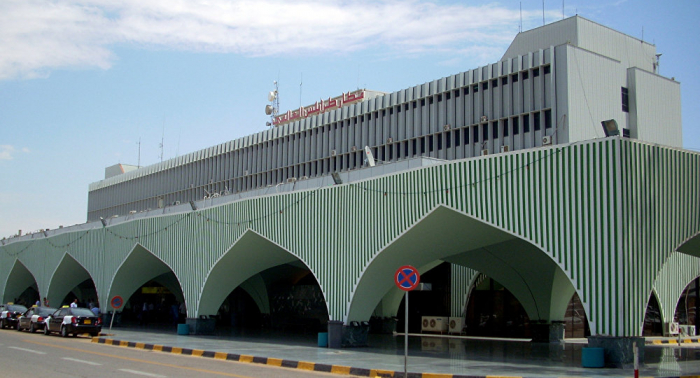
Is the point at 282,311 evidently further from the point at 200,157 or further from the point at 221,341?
the point at 200,157

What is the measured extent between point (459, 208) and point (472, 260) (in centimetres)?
856

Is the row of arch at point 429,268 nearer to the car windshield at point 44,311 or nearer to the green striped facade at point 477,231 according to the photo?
the green striped facade at point 477,231

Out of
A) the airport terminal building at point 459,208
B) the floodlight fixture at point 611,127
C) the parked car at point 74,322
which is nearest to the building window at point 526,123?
the airport terminal building at point 459,208

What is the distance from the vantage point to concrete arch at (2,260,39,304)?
160 feet

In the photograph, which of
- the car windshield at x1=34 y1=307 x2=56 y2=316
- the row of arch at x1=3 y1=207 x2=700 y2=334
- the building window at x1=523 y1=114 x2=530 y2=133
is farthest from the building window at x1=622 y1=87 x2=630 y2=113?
the car windshield at x1=34 y1=307 x2=56 y2=316

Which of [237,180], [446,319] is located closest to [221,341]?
[446,319]

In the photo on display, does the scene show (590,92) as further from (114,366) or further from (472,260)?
(114,366)

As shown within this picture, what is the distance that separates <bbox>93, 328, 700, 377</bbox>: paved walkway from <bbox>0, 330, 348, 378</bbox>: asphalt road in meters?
1.04

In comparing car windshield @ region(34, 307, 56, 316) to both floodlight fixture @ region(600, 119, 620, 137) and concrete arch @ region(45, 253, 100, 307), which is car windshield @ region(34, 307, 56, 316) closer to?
concrete arch @ region(45, 253, 100, 307)

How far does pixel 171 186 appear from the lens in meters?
62.9

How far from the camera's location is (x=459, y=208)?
18.5 meters

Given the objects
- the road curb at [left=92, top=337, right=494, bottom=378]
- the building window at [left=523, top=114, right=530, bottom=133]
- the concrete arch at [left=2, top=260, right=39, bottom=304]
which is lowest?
the road curb at [left=92, top=337, right=494, bottom=378]

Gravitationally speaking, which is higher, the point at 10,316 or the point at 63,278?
the point at 63,278

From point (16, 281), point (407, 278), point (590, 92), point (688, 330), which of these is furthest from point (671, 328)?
point (16, 281)
